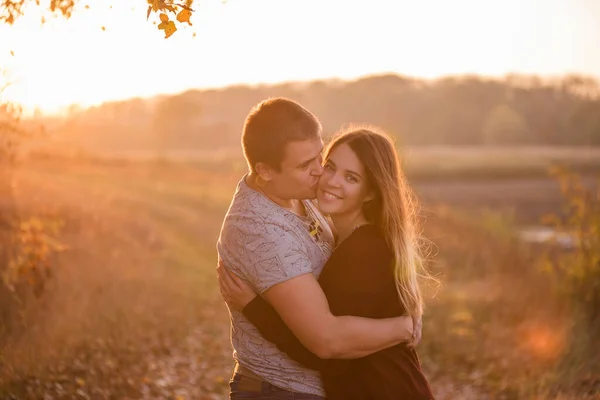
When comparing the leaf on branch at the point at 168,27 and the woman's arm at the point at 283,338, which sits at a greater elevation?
the leaf on branch at the point at 168,27

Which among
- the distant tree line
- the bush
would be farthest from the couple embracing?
the distant tree line

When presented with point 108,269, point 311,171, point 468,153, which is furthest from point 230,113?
point 311,171

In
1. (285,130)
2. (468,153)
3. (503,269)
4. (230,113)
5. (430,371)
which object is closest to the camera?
(285,130)

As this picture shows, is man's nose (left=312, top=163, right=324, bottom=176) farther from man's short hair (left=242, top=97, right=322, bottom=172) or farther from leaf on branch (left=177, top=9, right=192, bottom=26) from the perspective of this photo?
leaf on branch (left=177, top=9, right=192, bottom=26)

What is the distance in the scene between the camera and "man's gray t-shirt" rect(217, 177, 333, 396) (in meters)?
3.16

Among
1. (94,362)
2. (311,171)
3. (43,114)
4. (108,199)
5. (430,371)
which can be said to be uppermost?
(43,114)

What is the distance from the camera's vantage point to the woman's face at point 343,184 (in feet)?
11.8

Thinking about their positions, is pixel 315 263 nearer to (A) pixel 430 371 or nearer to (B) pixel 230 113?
(A) pixel 430 371

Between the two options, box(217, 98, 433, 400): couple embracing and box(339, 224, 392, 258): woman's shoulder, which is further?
box(339, 224, 392, 258): woman's shoulder

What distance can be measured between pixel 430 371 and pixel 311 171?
6.22m

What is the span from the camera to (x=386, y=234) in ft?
11.6

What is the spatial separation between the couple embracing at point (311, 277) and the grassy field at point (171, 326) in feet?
8.74

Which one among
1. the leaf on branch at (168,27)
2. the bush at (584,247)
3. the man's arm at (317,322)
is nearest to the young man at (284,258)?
the man's arm at (317,322)

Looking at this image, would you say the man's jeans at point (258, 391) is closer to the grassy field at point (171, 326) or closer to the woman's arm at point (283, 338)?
the woman's arm at point (283, 338)
